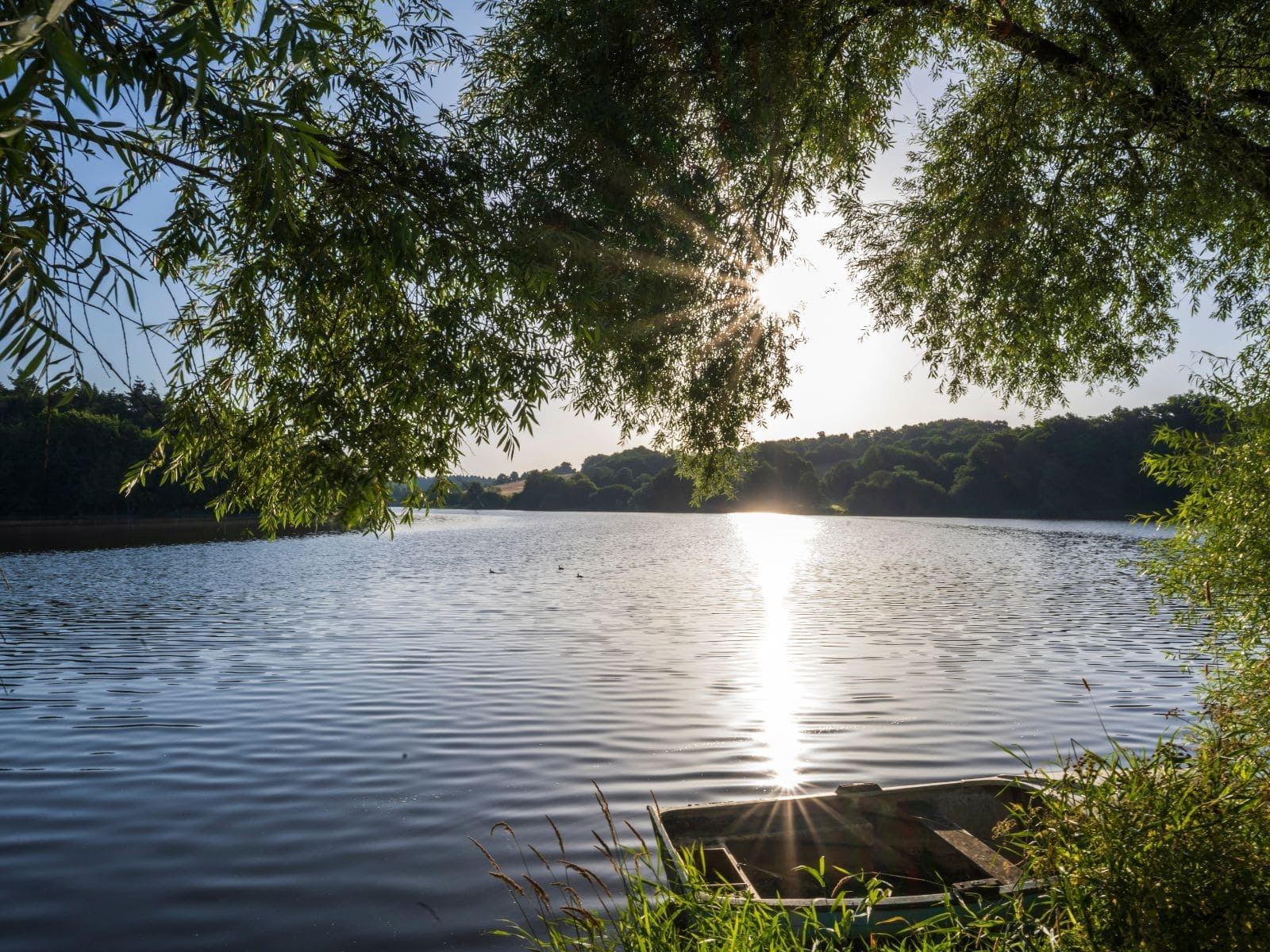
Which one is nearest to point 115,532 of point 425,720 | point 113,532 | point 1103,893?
point 113,532

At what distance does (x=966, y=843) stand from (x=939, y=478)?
6002 inches

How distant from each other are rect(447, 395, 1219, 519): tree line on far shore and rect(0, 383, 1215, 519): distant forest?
0.24m

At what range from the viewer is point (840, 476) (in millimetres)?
157250

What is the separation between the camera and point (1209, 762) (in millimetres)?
5051

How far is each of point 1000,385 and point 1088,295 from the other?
187 cm

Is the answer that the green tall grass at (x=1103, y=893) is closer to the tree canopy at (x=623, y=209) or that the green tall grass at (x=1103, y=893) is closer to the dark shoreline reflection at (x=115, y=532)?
the tree canopy at (x=623, y=209)

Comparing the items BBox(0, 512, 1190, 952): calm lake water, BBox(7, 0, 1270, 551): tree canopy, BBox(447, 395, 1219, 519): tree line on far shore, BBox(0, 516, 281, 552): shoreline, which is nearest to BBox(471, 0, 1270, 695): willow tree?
BBox(7, 0, 1270, 551): tree canopy

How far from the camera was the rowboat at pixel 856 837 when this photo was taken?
592cm

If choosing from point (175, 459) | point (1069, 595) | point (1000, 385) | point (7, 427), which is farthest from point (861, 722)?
point (7, 427)

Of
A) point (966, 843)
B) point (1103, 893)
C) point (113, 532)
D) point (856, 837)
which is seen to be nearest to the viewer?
point (1103, 893)

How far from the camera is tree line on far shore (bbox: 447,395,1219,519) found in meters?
117

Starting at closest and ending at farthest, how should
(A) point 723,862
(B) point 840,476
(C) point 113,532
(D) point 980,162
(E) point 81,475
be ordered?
(A) point 723,862
(D) point 980,162
(C) point 113,532
(E) point 81,475
(B) point 840,476

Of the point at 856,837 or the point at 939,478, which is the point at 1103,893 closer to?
the point at 856,837

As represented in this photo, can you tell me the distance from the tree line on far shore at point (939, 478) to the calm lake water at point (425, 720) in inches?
2602
